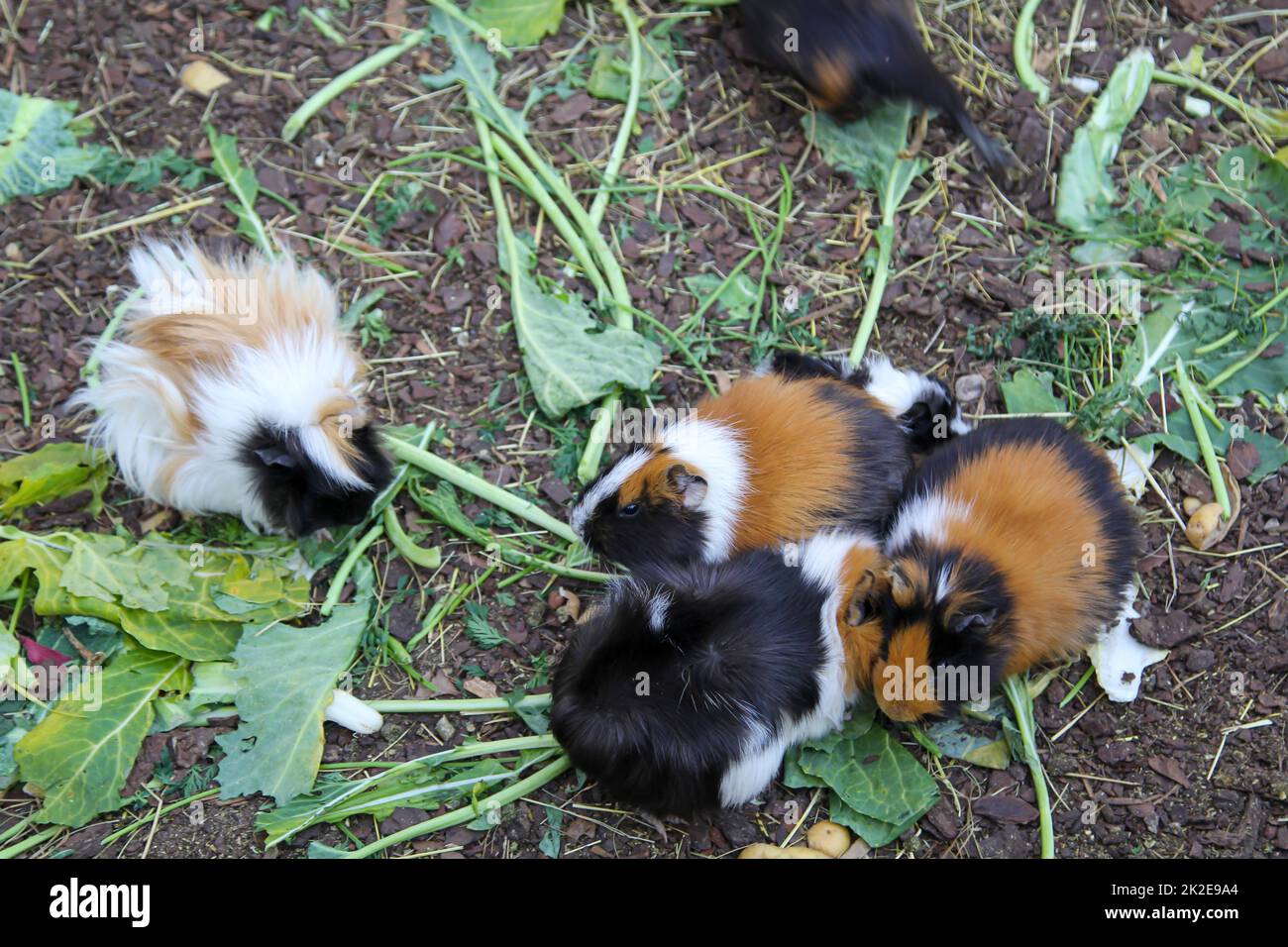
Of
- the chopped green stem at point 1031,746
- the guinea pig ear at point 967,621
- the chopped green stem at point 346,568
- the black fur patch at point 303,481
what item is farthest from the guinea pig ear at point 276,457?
the chopped green stem at point 1031,746

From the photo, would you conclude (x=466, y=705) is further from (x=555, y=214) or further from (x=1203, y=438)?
(x=1203, y=438)

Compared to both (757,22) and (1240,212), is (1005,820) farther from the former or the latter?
(757,22)

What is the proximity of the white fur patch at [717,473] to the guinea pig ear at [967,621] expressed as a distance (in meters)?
0.74

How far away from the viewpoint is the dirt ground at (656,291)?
10.1ft

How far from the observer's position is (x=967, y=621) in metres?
2.82

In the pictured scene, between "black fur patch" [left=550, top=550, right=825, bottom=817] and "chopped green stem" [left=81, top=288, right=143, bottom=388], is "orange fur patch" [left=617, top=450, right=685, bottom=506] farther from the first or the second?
"chopped green stem" [left=81, top=288, right=143, bottom=388]

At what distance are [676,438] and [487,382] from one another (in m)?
0.83

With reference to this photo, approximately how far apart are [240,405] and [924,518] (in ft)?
7.23

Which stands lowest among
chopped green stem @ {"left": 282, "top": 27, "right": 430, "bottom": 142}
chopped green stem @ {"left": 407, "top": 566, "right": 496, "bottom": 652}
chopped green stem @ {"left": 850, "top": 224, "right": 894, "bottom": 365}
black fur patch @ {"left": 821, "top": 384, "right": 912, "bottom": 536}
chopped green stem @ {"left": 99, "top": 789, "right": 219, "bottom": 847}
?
chopped green stem @ {"left": 99, "top": 789, "right": 219, "bottom": 847}

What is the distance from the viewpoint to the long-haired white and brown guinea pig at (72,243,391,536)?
128 inches

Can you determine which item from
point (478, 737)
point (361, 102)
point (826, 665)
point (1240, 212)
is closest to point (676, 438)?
point (826, 665)

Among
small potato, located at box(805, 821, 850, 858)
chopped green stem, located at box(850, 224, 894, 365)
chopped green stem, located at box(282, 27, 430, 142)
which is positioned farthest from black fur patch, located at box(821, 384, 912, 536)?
chopped green stem, located at box(282, 27, 430, 142)

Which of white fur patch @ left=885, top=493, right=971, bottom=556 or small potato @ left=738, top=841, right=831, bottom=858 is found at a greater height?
white fur patch @ left=885, top=493, right=971, bottom=556

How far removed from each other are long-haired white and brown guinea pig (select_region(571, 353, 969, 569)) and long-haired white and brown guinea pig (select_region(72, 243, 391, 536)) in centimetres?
82
